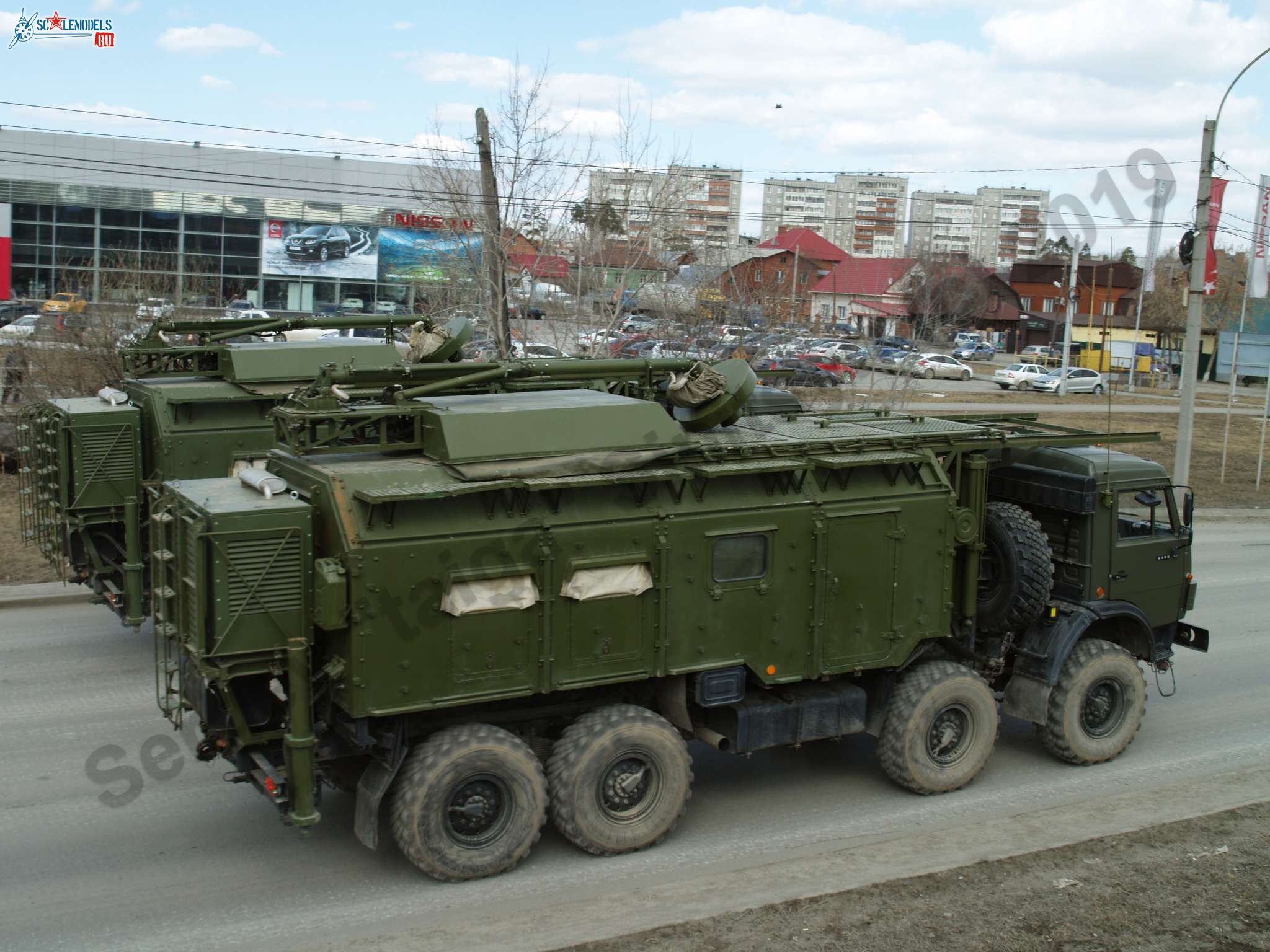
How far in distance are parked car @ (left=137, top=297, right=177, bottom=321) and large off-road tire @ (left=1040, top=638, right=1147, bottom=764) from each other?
16323 mm

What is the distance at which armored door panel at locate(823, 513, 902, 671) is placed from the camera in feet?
28.0

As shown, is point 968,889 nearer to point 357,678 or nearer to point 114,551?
point 357,678

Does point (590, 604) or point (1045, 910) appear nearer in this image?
point (1045, 910)

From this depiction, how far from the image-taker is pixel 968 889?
24.1ft

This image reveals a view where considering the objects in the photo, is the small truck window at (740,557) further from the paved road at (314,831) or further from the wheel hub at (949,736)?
the wheel hub at (949,736)

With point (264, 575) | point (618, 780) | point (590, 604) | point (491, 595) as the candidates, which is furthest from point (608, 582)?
point (264, 575)

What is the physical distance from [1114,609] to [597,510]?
15.2 feet

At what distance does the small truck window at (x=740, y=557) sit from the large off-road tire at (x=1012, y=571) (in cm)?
220

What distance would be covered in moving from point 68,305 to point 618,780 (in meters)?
18.5

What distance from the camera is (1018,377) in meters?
50.3

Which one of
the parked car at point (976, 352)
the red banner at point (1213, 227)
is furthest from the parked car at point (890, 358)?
the parked car at point (976, 352)

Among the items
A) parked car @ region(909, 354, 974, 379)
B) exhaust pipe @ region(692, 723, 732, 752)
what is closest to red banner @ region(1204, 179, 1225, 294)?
exhaust pipe @ region(692, 723, 732, 752)

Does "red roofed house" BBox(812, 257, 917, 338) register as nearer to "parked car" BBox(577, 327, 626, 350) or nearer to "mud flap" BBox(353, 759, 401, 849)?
"parked car" BBox(577, 327, 626, 350)

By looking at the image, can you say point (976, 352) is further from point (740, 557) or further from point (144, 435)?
point (740, 557)
